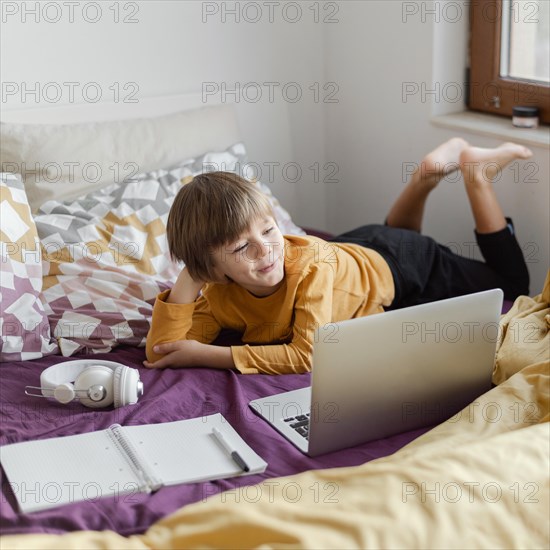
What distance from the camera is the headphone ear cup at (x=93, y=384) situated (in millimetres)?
1635

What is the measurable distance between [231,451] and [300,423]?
0.55 feet

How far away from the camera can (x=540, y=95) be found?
7.59 ft

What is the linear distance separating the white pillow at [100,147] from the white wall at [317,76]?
198 millimetres

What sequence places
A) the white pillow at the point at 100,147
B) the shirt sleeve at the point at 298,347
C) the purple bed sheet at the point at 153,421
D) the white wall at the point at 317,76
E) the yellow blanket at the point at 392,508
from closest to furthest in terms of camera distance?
the yellow blanket at the point at 392,508
the purple bed sheet at the point at 153,421
the shirt sleeve at the point at 298,347
the white pillow at the point at 100,147
the white wall at the point at 317,76

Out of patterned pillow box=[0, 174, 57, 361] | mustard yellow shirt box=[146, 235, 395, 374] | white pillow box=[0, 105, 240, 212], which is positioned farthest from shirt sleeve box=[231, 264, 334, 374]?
white pillow box=[0, 105, 240, 212]

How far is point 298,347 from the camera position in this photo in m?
1.79

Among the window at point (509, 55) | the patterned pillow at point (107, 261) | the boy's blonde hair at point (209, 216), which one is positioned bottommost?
the patterned pillow at point (107, 261)

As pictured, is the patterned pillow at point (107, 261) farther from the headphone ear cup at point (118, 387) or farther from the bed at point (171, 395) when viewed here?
the headphone ear cup at point (118, 387)

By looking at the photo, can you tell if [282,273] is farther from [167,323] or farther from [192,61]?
[192,61]

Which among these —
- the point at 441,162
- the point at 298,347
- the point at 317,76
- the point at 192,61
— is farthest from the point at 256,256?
the point at 317,76

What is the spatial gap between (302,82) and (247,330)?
1.23m

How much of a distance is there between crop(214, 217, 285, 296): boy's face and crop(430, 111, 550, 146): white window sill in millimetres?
826

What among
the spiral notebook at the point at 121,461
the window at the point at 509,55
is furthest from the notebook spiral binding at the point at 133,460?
the window at the point at 509,55

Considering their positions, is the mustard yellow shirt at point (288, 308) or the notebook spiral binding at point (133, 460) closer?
the notebook spiral binding at point (133, 460)
